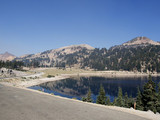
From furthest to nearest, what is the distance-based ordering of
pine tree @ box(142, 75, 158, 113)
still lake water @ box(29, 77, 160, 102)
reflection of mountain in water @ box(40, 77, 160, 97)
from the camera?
reflection of mountain in water @ box(40, 77, 160, 97) → still lake water @ box(29, 77, 160, 102) → pine tree @ box(142, 75, 158, 113)

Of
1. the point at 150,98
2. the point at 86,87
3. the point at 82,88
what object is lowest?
the point at 82,88

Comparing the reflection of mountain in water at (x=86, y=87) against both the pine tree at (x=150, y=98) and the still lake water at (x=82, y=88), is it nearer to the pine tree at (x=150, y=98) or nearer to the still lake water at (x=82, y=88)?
the still lake water at (x=82, y=88)

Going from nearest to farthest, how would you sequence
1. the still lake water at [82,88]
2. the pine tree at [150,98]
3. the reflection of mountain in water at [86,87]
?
the pine tree at [150,98]
the still lake water at [82,88]
the reflection of mountain in water at [86,87]

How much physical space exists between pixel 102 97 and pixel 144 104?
13.2 m

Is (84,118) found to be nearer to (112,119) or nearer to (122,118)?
(112,119)

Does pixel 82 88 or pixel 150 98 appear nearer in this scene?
pixel 150 98

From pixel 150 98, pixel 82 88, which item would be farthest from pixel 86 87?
pixel 150 98

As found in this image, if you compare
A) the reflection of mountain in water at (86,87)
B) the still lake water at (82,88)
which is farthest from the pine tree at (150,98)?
the reflection of mountain in water at (86,87)

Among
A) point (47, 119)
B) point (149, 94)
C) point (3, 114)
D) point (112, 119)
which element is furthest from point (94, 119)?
point (149, 94)

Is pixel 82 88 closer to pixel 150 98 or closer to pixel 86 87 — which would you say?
pixel 86 87

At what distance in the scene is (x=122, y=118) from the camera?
51.1ft

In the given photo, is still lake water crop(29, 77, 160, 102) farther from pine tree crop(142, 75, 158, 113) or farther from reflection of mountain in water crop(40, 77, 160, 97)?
pine tree crop(142, 75, 158, 113)

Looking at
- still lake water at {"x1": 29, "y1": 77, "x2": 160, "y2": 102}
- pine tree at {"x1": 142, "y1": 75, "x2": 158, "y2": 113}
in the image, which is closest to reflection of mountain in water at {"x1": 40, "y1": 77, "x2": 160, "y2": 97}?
still lake water at {"x1": 29, "y1": 77, "x2": 160, "y2": 102}

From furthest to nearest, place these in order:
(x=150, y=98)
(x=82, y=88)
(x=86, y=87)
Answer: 1. (x=86, y=87)
2. (x=82, y=88)
3. (x=150, y=98)
